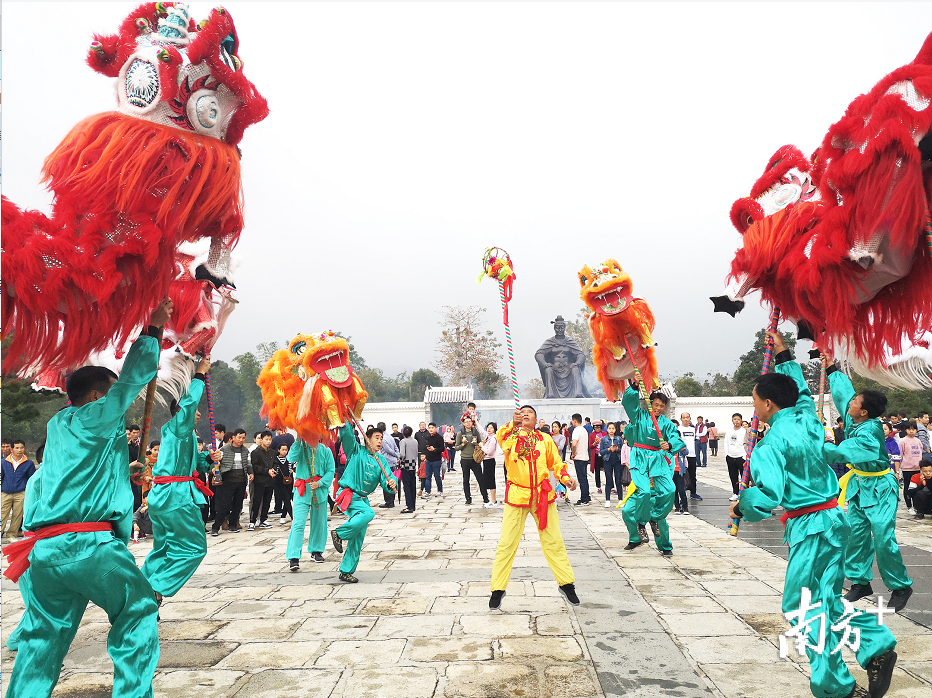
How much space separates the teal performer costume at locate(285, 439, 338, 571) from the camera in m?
6.49

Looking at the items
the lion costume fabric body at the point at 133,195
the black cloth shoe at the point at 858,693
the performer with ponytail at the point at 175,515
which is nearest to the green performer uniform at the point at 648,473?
the black cloth shoe at the point at 858,693

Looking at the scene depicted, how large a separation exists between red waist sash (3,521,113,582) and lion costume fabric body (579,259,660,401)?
419cm

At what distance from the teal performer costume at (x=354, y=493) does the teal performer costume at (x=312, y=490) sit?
598 millimetres

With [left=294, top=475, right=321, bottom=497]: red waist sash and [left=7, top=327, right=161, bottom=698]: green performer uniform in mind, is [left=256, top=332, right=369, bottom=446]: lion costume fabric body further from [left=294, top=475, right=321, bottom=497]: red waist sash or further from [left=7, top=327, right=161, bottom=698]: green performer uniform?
[left=7, top=327, right=161, bottom=698]: green performer uniform

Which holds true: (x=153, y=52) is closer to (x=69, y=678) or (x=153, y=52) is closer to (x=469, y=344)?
(x=69, y=678)

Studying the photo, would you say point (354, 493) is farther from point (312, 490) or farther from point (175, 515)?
point (175, 515)

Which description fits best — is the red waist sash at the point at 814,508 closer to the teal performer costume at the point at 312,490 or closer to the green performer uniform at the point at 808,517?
the green performer uniform at the point at 808,517

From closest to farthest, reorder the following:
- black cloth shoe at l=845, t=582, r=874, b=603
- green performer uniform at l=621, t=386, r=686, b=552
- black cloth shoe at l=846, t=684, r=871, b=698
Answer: black cloth shoe at l=846, t=684, r=871, b=698
black cloth shoe at l=845, t=582, r=874, b=603
green performer uniform at l=621, t=386, r=686, b=552

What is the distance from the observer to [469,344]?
38.5 meters

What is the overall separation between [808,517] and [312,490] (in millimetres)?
4820

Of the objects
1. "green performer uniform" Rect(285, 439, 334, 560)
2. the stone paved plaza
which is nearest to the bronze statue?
the stone paved plaza

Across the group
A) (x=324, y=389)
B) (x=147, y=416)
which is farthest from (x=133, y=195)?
(x=324, y=389)

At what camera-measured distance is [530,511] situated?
473 cm

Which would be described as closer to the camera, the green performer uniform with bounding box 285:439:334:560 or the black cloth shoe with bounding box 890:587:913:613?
the black cloth shoe with bounding box 890:587:913:613
